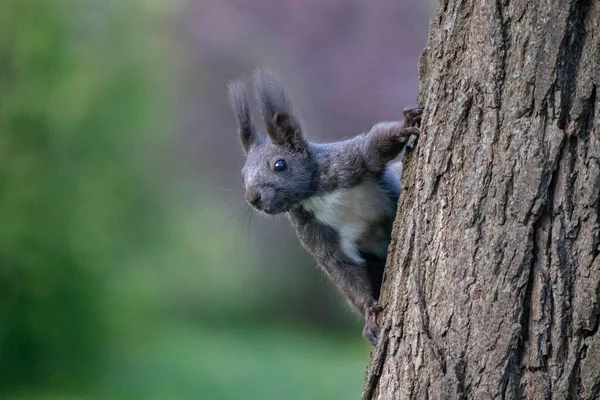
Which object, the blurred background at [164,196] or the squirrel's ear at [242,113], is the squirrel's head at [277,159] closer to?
the squirrel's ear at [242,113]

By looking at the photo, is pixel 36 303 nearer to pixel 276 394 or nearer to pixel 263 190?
pixel 276 394

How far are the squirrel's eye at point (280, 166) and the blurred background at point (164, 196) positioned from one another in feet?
1.45

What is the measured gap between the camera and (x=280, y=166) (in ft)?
9.85

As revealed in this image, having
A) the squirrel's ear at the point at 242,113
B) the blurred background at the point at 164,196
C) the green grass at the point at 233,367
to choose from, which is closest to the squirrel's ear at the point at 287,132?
the squirrel's ear at the point at 242,113

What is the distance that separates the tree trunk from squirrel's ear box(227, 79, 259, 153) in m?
1.04

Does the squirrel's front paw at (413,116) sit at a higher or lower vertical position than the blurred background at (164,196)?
lower

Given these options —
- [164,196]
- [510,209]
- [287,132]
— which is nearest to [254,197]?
[287,132]

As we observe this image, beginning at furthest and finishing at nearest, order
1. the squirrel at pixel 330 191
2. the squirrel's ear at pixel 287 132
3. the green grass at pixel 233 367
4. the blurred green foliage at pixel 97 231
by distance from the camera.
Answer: the green grass at pixel 233 367 → the blurred green foliage at pixel 97 231 → the squirrel's ear at pixel 287 132 → the squirrel at pixel 330 191

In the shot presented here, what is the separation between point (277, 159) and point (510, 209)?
1213mm

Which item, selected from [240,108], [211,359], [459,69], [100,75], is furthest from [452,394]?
[211,359]

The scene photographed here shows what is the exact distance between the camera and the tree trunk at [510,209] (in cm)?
190

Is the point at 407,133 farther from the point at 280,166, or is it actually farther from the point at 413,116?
the point at 280,166

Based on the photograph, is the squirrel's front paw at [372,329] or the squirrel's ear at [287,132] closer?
the squirrel's front paw at [372,329]

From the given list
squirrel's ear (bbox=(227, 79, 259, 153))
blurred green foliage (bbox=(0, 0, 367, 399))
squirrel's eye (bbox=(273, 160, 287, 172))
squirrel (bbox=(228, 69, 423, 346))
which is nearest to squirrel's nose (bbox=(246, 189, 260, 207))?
squirrel (bbox=(228, 69, 423, 346))
